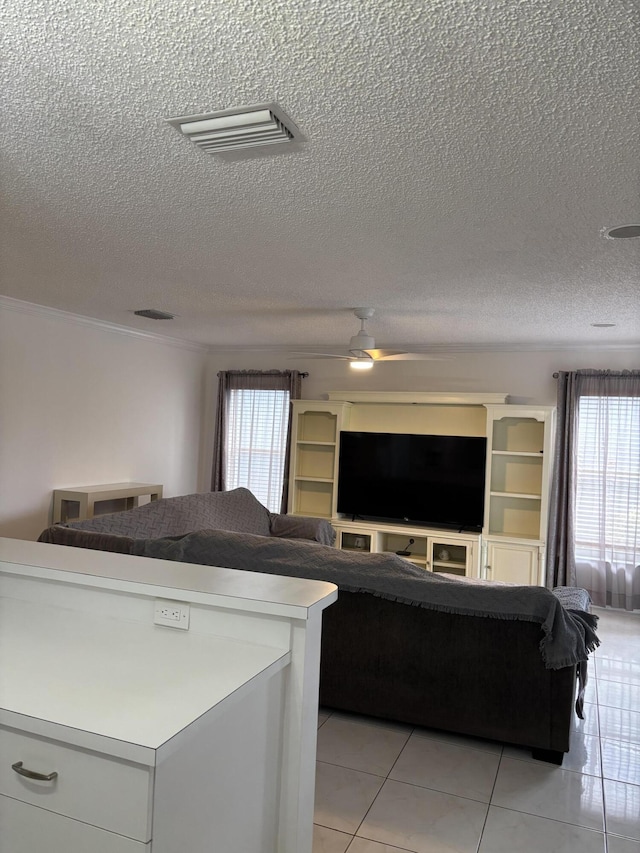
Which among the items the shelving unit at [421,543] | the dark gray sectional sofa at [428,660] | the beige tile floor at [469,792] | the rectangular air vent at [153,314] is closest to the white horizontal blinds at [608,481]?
the shelving unit at [421,543]

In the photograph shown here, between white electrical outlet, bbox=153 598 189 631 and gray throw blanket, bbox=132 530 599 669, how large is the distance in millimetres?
1445

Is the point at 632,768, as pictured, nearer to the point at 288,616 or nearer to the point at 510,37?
the point at 288,616

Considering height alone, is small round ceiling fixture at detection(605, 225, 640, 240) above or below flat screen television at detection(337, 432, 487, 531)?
above

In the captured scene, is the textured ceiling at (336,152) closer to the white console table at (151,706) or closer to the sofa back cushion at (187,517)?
the white console table at (151,706)

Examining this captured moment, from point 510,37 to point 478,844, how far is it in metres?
2.64

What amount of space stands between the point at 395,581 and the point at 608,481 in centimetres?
360

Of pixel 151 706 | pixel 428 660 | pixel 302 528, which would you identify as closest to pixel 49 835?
pixel 151 706

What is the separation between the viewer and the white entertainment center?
19.6 feet

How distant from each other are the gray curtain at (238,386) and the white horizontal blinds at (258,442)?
0.06 metres

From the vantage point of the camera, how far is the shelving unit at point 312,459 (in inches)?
275

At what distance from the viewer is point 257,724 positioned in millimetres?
1624

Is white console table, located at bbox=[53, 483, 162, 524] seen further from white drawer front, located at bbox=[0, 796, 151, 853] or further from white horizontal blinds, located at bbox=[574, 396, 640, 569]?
white horizontal blinds, located at bbox=[574, 396, 640, 569]

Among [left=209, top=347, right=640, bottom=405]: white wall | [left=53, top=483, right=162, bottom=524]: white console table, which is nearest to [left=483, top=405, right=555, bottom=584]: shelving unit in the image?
[left=209, top=347, right=640, bottom=405]: white wall

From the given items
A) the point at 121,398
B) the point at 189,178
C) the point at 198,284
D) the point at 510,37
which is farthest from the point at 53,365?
the point at 510,37
